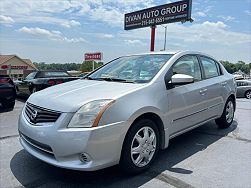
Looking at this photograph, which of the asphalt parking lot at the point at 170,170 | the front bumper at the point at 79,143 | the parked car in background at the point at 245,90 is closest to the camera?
the front bumper at the point at 79,143

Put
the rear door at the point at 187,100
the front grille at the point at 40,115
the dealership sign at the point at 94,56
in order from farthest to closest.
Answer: the dealership sign at the point at 94,56 → the rear door at the point at 187,100 → the front grille at the point at 40,115

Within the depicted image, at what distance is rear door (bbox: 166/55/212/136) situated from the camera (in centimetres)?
375

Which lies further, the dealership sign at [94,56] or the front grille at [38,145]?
the dealership sign at [94,56]

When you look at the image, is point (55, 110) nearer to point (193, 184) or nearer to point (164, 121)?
point (164, 121)

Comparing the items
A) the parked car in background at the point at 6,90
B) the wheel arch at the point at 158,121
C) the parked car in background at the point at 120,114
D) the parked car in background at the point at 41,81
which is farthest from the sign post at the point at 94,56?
the wheel arch at the point at 158,121

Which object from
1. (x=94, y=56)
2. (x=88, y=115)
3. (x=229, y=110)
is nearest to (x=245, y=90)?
(x=229, y=110)

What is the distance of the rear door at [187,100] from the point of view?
3.75 metres

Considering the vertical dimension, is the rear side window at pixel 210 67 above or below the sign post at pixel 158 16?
below

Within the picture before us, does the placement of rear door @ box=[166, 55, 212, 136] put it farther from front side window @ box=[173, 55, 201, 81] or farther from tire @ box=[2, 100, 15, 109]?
tire @ box=[2, 100, 15, 109]

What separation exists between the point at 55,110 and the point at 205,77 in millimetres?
2890

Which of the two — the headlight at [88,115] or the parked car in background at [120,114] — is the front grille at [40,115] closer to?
the parked car in background at [120,114]

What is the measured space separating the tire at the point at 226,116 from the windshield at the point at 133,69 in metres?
2.15

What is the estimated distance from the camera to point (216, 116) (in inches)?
199

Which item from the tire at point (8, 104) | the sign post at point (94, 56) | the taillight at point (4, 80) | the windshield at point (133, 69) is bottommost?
the tire at point (8, 104)
